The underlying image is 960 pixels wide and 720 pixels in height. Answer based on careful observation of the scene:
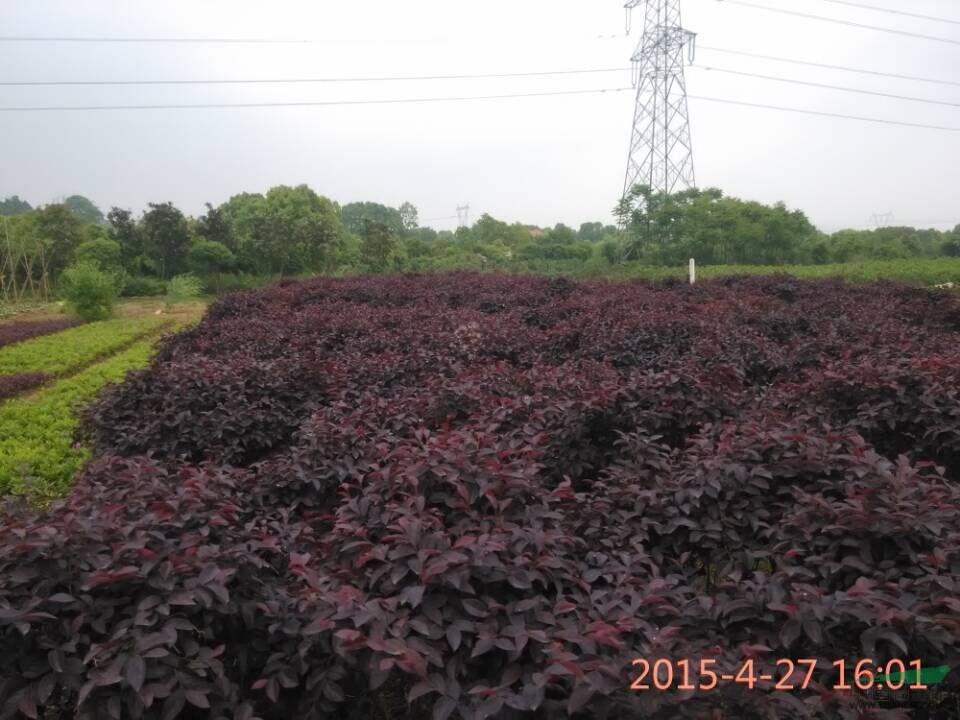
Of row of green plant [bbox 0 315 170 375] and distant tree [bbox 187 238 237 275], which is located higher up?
distant tree [bbox 187 238 237 275]

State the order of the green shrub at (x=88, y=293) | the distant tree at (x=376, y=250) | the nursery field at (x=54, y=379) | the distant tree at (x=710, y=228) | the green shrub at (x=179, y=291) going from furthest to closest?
the distant tree at (x=376, y=250), the distant tree at (x=710, y=228), the green shrub at (x=179, y=291), the green shrub at (x=88, y=293), the nursery field at (x=54, y=379)

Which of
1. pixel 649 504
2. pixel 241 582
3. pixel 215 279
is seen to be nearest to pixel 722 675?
pixel 649 504

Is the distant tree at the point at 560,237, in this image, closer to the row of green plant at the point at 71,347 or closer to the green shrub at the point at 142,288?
the green shrub at the point at 142,288

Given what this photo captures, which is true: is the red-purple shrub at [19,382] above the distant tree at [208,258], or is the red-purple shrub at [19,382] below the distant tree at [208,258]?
below

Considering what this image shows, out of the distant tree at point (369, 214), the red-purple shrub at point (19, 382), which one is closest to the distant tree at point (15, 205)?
the distant tree at point (369, 214)

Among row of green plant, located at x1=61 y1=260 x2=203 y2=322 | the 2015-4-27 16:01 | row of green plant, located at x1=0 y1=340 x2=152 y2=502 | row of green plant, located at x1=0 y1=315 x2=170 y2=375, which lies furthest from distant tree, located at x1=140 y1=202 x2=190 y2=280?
the 2015-4-27 16:01

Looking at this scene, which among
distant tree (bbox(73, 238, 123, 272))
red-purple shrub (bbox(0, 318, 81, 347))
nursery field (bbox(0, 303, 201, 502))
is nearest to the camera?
nursery field (bbox(0, 303, 201, 502))

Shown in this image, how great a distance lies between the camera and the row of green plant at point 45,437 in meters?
5.51

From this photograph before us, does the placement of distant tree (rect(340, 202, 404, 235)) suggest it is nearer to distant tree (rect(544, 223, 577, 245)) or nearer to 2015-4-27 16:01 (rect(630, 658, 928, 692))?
distant tree (rect(544, 223, 577, 245))

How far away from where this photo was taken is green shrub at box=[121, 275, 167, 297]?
26984 millimetres

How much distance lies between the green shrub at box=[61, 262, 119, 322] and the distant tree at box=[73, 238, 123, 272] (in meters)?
8.38

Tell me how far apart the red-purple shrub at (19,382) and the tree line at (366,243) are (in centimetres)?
1486

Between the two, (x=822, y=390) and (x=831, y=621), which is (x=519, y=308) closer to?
(x=822, y=390)

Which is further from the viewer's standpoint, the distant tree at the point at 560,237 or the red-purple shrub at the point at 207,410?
the distant tree at the point at 560,237
